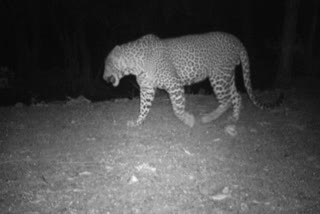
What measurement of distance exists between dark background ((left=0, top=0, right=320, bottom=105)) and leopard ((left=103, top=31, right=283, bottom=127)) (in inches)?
215

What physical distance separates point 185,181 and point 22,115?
505cm

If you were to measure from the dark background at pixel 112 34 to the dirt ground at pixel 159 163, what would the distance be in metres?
6.09

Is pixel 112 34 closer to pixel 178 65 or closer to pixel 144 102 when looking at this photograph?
pixel 144 102

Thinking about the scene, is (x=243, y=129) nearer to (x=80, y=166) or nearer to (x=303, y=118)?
(x=303, y=118)

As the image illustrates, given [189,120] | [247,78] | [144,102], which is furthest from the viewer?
[247,78]

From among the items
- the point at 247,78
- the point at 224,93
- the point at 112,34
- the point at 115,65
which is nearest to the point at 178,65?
the point at 224,93

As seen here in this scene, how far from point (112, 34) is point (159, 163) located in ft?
56.3

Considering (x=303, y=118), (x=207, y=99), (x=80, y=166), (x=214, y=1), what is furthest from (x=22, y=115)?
(x=214, y=1)

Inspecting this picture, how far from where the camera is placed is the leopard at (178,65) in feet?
24.1

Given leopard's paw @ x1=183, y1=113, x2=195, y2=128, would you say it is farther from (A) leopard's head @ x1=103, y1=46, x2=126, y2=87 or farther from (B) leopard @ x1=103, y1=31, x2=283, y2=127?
(A) leopard's head @ x1=103, y1=46, x2=126, y2=87

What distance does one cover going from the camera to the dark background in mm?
16922

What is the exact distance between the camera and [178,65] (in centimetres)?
765

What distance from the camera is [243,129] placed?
285 inches

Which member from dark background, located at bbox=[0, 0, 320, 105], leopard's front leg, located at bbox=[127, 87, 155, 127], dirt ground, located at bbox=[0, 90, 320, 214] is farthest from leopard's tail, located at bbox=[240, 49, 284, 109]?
dark background, located at bbox=[0, 0, 320, 105]
